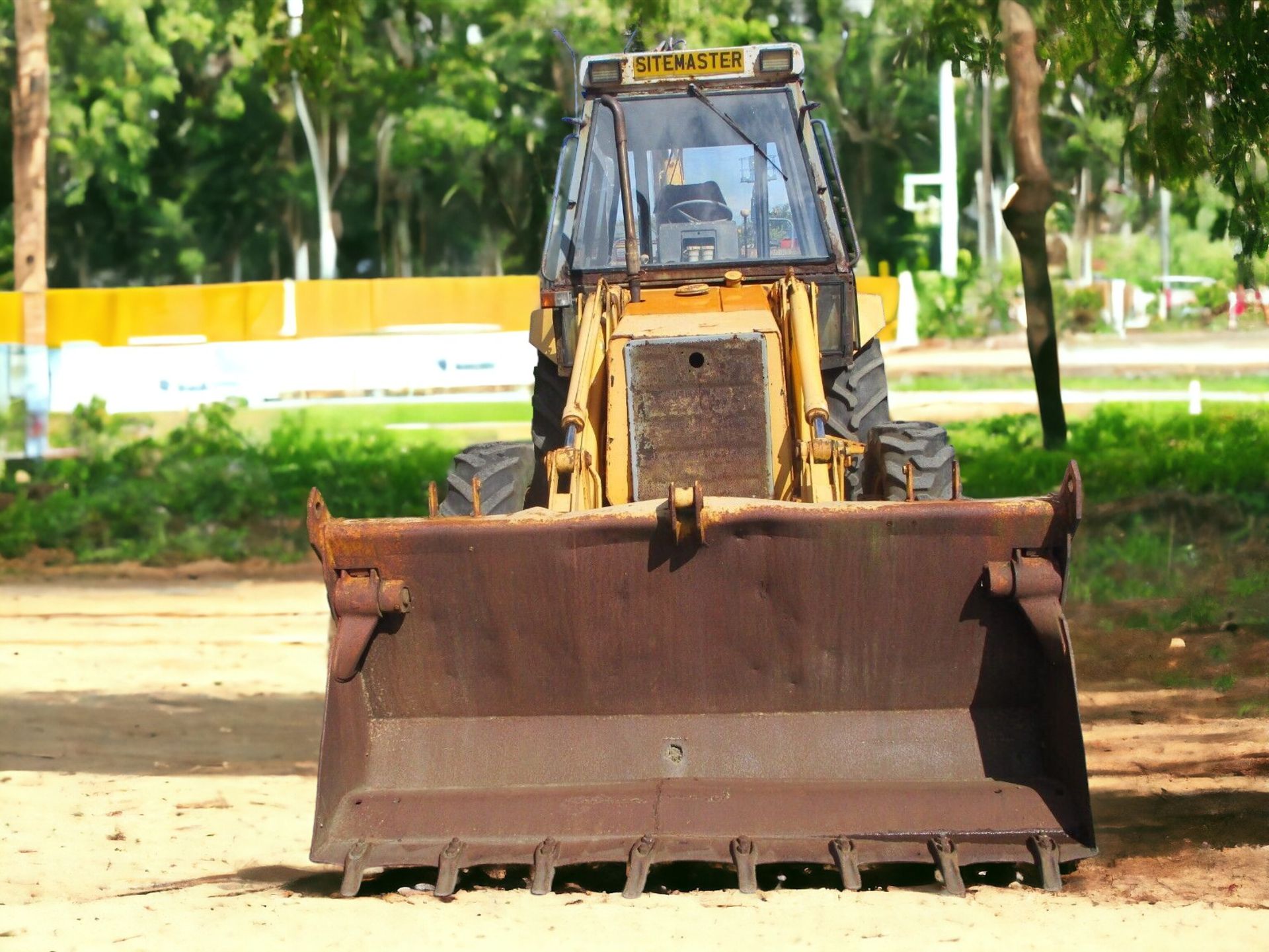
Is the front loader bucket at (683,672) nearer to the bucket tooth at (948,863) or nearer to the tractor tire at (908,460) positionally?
the bucket tooth at (948,863)

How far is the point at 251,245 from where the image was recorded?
60250mm

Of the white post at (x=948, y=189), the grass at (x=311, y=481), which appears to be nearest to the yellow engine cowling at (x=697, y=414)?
the grass at (x=311, y=481)

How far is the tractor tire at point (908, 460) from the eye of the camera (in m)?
7.83

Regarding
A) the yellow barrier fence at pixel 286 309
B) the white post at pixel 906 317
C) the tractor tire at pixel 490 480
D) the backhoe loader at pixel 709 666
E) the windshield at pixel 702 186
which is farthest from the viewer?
the white post at pixel 906 317

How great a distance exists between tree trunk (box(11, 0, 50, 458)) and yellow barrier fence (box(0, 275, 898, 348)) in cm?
784

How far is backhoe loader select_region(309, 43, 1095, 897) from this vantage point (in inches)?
Result: 258

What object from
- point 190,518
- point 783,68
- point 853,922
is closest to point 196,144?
point 190,518

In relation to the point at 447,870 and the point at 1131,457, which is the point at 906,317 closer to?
the point at 1131,457

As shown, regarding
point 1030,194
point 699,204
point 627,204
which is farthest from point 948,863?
point 1030,194

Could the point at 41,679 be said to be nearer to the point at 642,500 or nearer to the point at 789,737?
the point at 642,500

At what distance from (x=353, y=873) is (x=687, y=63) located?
4064 mm

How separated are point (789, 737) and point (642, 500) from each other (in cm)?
117

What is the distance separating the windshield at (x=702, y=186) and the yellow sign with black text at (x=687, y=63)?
10cm

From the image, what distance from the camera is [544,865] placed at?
21.2 feet
